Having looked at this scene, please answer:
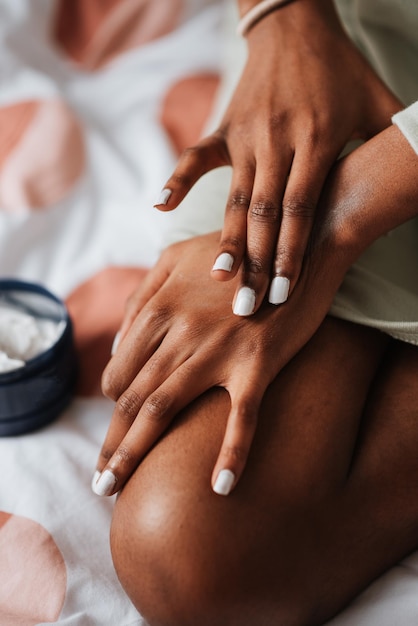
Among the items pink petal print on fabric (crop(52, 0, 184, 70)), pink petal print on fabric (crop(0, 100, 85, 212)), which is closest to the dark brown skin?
pink petal print on fabric (crop(0, 100, 85, 212))

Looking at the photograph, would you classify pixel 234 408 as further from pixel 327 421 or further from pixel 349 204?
pixel 349 204

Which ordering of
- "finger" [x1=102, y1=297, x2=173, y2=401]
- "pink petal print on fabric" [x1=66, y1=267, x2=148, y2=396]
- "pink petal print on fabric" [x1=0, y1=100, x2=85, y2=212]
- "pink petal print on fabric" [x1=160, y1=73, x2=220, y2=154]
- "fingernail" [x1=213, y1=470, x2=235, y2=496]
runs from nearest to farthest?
"fingernail" [x1=213, y1=470, x2=235, y2=496] → "finger" [x1=102, y1=297, x2=173, y2=401] → "pink petal print on fabric" [x1=66, y1=267, x2=148, y2=396] → "pink petal print on fabric" [x1=0, y1=100, x2=85, y2=212] → "pink petal print on fabric" [x1=160, y1=73, x2=220, y2=154]

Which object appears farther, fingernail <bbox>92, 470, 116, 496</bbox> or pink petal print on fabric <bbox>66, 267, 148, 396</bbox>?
pink petal print on fabric <bbox>66, 267, 148, 396</bbox>

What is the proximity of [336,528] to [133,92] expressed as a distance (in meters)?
0.88

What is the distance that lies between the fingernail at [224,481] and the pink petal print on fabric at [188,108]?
2.20ft

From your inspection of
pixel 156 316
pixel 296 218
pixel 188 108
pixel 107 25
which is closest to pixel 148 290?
pixel 156 316

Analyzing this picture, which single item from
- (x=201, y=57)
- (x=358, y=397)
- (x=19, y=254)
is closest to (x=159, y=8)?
(x=201, y=57)

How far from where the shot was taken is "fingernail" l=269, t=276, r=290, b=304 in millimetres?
579

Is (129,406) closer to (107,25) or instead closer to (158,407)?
(158,407)

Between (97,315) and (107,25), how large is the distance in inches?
26.3

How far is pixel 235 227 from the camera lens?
596 millimetres

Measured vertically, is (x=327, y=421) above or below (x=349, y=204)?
below

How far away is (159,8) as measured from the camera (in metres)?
1.31

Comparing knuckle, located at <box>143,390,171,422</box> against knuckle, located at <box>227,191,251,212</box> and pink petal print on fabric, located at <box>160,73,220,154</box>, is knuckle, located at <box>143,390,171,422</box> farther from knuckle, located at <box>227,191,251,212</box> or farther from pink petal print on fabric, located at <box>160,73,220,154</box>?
pink petal print on fabric, located at <box>160,73,220,154</box>
